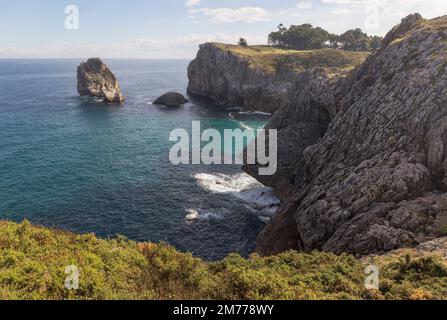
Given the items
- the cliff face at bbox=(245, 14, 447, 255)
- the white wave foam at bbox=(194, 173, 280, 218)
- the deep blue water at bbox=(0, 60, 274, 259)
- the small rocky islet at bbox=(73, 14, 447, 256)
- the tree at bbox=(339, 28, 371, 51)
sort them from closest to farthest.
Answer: the cliff face at bbox=(245, 14, 447, 255), the small rocky islet at bbox=(73, 14, 447, 256), the deep blue water at bbox=(0, 60, 274, 259), the white wave foam at bbox=(194, 173, 280, 218), the tree at bbox=(339, 28, 371, 51)

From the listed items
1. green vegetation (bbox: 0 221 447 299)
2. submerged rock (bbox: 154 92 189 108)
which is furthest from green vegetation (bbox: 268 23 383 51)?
green vegetation (bbox: 0 221 447 299)

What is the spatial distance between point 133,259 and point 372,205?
23.1m

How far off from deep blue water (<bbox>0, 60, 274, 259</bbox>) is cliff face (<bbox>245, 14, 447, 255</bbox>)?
9.73 meters

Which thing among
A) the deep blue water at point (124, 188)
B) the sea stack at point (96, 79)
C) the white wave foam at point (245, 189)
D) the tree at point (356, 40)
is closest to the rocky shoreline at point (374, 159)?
the white wave foam at point (245, 189)

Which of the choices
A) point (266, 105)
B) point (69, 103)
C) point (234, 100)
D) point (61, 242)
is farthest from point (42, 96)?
point (61, 242)

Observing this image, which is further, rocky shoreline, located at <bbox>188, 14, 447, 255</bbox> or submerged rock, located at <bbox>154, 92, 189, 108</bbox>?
submerged rock, located at <bbox>154, 92, 189, 108</bbox>

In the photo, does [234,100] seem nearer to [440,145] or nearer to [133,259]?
[440,145]

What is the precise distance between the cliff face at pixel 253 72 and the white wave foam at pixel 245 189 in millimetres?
63893

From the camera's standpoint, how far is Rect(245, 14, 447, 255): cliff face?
1193 inches

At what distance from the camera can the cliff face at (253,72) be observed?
130m
